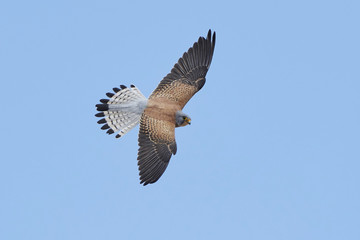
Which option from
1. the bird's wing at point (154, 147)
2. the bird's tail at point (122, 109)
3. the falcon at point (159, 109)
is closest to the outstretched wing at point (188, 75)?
the falcon at point (159, 109)

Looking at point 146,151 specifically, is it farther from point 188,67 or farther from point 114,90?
point 188,67

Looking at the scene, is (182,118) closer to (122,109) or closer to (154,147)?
(154,147)

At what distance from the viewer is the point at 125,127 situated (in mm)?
11555

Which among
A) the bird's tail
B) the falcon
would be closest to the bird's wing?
the falcon

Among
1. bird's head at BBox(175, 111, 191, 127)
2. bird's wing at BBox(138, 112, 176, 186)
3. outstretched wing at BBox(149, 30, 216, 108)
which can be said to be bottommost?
bird's wing at BBox(138, 112, 176, 186)

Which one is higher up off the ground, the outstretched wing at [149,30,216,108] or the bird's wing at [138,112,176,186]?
the outstretched wing at [149,30,216,108]

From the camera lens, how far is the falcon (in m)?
10.9

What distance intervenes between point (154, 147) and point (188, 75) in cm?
208

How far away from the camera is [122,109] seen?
37.8 ft

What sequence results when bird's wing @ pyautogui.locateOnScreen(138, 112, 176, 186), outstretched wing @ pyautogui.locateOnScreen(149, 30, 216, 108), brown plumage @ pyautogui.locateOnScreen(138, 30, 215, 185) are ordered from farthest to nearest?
outstretched wing @ pyautogui.locateOnScreen(149, 30, 216, 108), brown plumage @ pyautogui.locateOnScreen(138, 30, 215, 185), bird's wing @ pyautogui.locateOnScreen(138, 112, 176, 186)

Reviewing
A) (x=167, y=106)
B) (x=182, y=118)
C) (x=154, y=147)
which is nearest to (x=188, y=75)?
(x=167, y=106)

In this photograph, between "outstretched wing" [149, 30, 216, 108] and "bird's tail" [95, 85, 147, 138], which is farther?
"outstretched wing" [149, 30, 216, 108]

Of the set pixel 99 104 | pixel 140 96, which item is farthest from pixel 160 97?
pixel 99 104

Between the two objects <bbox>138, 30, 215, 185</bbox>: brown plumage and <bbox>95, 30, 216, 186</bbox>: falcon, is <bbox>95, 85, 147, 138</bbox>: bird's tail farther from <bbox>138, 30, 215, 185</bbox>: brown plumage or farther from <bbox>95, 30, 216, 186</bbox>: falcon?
<bbox>138, 30, 215, 185</bbox>: brown plumage
